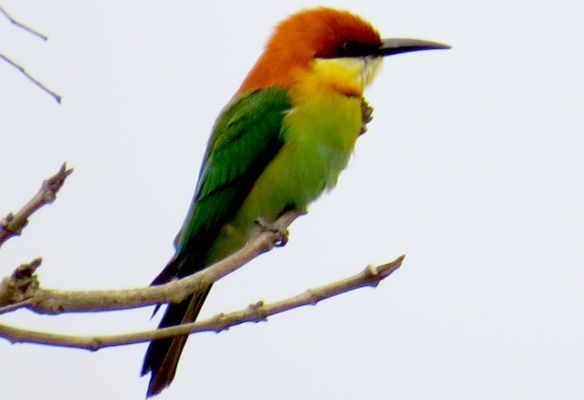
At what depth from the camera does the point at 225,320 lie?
77.5 inches

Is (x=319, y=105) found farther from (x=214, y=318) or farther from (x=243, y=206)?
(x=214, y=318)

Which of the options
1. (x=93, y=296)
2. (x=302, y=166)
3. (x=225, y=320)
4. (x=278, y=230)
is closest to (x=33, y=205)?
(x=93, y=296)

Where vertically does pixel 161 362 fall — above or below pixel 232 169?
below

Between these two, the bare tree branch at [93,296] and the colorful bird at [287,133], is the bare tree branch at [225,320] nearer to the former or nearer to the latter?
the bare tree branch at [93,296]

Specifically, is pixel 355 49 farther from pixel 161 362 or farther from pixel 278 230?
pixel 161 362

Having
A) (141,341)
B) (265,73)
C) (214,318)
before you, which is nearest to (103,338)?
(141,341)

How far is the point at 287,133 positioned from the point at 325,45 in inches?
14.6

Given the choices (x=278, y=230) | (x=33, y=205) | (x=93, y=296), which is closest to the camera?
(x=33, y=205)

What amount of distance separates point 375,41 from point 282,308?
187 centimetres

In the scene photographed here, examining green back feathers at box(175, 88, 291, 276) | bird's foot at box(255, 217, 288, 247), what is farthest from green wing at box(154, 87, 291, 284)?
bird's foot at box(255, 217, 288, 247)

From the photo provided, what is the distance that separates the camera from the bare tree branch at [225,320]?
1771 mm

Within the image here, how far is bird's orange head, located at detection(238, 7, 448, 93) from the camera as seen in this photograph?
3695 millimetres

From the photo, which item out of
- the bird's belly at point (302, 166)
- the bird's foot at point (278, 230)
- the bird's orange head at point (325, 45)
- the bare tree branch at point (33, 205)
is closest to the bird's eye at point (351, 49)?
the bird's orange head at point (325, 45)

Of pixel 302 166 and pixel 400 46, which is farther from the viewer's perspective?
pixel 400 46
